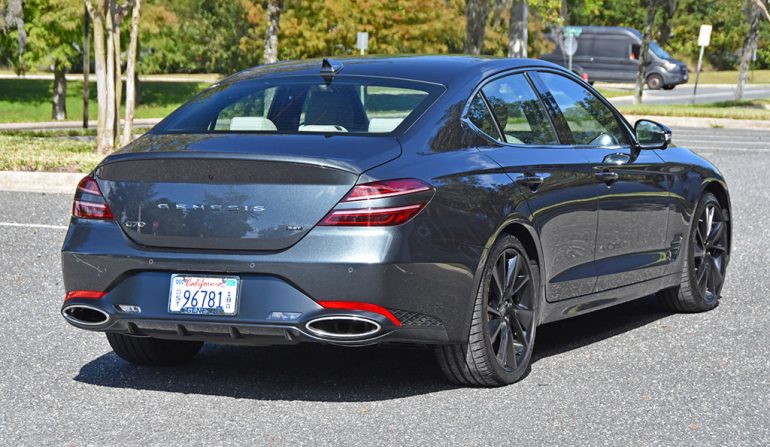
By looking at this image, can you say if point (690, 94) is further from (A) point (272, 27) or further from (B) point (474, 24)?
(A) point (272, 27)

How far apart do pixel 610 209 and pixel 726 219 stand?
190 cm

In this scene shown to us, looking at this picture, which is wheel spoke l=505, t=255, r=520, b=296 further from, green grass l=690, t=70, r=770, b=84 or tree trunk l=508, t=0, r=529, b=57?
green grass l=690, t=70, r=770, b=84

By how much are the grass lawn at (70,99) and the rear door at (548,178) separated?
4232cm

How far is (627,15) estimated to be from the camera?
3364 inches

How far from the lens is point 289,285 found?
18.9 feet

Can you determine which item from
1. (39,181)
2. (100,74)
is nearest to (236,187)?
(39,181)

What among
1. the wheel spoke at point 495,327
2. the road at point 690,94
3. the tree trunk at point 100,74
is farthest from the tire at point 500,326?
the road at point 690,94

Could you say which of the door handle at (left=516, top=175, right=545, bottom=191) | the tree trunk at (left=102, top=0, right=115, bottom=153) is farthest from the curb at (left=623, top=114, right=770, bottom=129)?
the door handle at (left=516, top=175, right=545, bottom=191)

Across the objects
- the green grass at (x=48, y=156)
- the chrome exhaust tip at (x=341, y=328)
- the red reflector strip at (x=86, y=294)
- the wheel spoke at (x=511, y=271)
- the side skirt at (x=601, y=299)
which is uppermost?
the wheel spoke at (x=511, y=271)

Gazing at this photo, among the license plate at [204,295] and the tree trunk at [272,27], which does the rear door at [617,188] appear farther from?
the tree trunk at [272,27]

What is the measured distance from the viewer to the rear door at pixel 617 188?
7.34 meters

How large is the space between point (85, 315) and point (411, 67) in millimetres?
1933

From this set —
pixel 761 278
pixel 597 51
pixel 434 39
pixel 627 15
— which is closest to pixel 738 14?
pixel 627 15

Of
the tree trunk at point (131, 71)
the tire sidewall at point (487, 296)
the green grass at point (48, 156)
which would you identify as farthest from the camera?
the tree trunk at point (131, 71)
